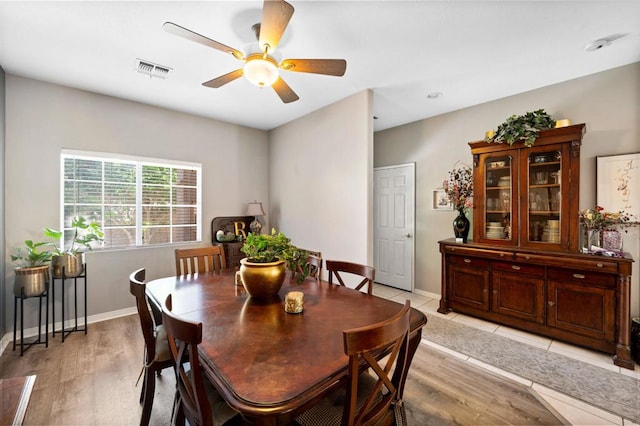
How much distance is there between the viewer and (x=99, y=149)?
3340 mm

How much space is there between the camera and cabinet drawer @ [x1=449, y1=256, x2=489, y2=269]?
3217 millimetres

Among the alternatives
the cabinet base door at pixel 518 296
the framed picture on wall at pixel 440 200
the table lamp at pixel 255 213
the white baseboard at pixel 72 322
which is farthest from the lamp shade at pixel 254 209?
the cabinet base door at pixel 518 296

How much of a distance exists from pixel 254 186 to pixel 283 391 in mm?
4194

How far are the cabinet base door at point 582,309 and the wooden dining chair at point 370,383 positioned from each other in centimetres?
244

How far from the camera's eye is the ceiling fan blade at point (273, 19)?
151 cm

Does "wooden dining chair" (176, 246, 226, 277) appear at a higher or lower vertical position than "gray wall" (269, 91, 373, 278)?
lower

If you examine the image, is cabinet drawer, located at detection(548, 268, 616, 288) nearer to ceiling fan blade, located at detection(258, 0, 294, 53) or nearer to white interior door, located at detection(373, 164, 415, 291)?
white interior door, located at detection(373, 164, 415, 291)

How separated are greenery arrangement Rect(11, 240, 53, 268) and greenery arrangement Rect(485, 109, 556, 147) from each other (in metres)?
5.02

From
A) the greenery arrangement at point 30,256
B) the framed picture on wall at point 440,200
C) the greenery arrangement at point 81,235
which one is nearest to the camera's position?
the greenery arrangement at point 30,256

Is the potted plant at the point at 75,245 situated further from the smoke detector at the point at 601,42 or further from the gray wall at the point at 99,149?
the smoke detector at the point at 601,42

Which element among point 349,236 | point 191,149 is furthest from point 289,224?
point 191,149

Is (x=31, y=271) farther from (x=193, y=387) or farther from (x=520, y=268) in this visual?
(x=520, y=268)

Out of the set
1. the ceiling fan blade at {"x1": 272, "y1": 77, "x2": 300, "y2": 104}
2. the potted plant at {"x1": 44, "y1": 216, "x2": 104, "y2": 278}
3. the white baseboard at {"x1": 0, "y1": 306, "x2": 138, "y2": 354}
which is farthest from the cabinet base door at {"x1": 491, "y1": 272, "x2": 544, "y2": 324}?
the potted plant at {"x1": 44, "y1": 216, "x2": 104, "y2": 278}

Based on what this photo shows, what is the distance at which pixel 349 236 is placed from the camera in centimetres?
347
